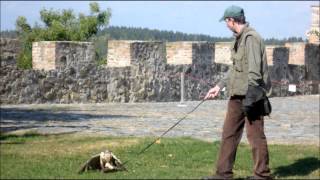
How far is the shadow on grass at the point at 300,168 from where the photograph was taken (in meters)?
8.74

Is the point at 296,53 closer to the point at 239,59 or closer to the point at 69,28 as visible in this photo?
the point at 69,28

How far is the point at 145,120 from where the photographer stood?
50.4 ft

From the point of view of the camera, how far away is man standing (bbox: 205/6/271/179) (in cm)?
782

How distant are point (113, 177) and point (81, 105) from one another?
11609 mm

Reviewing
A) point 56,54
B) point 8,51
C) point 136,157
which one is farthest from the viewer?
point 56,54

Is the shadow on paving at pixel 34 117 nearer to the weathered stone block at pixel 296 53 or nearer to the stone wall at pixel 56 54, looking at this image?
the stone wall at pixel 56 54

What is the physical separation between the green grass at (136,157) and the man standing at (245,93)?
1.71ft

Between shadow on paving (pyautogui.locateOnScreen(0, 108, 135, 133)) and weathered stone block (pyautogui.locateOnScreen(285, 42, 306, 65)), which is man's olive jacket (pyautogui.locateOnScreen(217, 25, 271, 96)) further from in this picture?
weathered stone block (pyautogui.locateOnScreen(285, 42, 306, 65))

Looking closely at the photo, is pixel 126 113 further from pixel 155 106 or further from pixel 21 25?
pixel 21 25

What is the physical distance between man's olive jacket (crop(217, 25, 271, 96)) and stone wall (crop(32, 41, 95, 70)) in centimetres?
1224

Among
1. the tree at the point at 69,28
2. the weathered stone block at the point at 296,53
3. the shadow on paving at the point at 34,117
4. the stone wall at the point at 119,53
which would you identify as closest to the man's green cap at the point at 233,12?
the shadow on paving at the point at 34,117

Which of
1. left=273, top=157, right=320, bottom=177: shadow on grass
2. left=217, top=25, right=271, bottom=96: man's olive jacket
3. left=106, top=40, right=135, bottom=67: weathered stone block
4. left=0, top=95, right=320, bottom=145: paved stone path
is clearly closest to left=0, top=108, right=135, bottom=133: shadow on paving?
left=0, top=95, right=320, bottom=145: paved stone path

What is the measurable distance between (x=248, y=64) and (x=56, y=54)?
12.7m

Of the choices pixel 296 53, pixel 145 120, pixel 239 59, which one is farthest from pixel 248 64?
pixel 296 53
